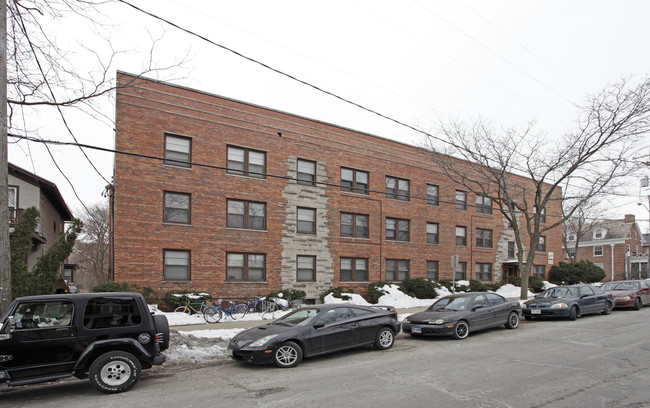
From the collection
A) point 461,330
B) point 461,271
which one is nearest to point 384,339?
point 461,330

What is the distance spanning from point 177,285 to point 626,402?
16.0 m

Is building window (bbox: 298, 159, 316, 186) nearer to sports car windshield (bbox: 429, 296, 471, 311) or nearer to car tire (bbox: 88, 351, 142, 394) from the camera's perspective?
sports car windshield (bbox: 429, 296, 471, 311)

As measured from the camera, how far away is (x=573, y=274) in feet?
117

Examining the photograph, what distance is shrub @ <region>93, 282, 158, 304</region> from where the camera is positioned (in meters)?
16.1

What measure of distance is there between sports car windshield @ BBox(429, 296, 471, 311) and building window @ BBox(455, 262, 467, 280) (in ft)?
54.7

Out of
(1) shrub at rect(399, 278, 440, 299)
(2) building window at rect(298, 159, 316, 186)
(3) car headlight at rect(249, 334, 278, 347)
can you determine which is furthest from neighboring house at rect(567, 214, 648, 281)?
(3) car headlight at rect(249, 334, 278, 347)

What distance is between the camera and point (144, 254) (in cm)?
1778

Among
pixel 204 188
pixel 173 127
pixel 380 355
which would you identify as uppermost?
pixel 173 127

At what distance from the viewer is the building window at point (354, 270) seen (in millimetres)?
23812

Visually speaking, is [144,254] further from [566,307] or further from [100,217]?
[100,217]

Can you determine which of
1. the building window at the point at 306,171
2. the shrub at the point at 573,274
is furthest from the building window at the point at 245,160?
the shrub at the point at 573,274

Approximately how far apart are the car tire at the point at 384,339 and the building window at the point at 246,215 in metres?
11.2

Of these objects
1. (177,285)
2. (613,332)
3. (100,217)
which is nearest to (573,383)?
(613,332)

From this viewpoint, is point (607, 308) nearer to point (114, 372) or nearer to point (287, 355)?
point (287, 355)
